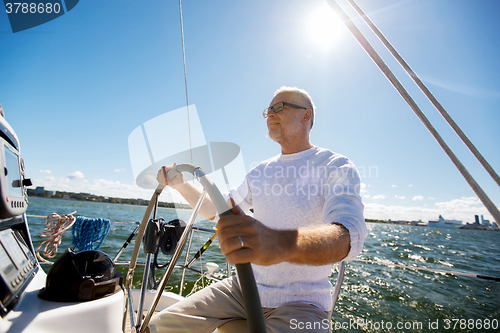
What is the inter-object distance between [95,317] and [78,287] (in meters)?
0.12

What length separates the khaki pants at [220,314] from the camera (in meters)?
0.99

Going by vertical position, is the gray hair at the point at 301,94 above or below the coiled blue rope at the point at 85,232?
above

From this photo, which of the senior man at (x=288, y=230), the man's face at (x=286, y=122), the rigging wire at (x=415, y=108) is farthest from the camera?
the man's face at (x=286, y=122)

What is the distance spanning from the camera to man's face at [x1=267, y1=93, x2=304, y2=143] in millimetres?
1568

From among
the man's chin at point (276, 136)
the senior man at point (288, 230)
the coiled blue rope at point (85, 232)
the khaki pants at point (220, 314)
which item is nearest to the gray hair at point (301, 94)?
the senior man at point (288, 230)

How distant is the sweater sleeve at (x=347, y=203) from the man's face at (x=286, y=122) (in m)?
0.45

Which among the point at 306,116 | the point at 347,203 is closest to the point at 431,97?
the point at 347,203

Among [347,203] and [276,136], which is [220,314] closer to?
[347,203]

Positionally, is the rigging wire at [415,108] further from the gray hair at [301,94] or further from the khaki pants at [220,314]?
the khaki pants at [220,314]

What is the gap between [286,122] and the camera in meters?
1.57

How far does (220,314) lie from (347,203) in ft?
2.94

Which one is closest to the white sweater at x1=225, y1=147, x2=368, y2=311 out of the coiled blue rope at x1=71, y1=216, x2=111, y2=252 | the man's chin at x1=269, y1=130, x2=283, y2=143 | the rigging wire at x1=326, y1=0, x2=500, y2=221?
the man's chin at x1=269, y1=130, x2=283, y2=143

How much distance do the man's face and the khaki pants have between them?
3.20 feet

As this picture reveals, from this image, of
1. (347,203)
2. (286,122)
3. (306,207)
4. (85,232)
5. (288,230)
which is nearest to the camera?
(288,230)
